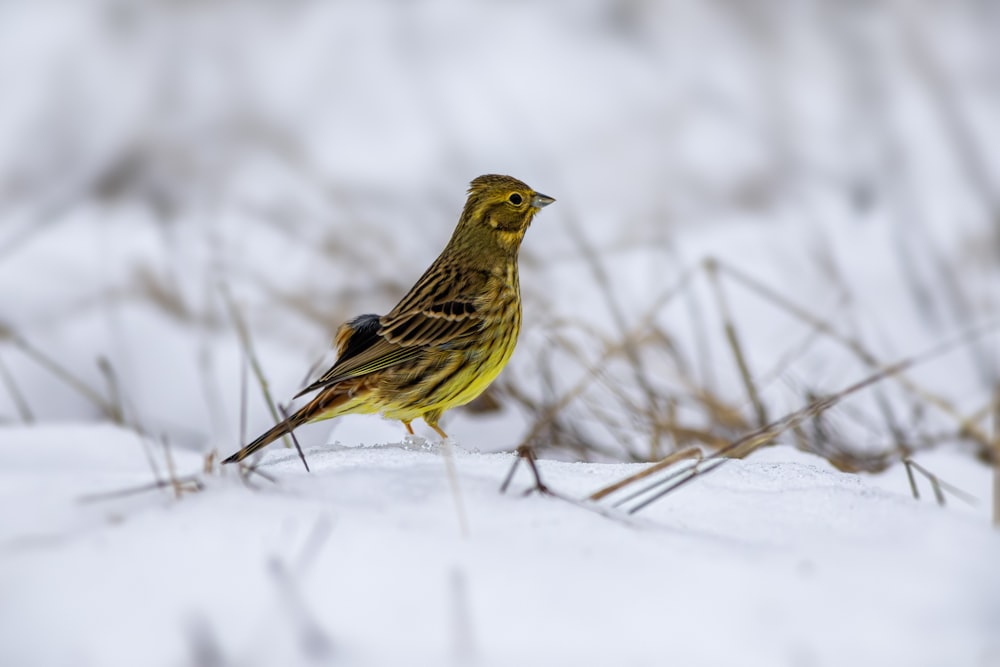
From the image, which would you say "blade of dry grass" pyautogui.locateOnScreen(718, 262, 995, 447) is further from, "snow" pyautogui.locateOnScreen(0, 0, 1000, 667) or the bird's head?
the bird's head

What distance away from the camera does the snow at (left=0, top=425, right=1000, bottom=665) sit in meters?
1.44

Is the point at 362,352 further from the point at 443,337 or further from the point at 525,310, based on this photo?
the point at 525,310

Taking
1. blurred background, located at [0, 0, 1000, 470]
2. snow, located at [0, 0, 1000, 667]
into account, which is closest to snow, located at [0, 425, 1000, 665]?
snow, located at [0, 0, 1000, 667]

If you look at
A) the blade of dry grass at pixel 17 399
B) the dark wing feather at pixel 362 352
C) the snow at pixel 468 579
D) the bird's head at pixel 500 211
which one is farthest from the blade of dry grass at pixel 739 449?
the blade of dry grass at pixel 17 399

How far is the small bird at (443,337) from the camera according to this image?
118 inches

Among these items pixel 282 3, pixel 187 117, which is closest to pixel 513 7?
pixel 282 3

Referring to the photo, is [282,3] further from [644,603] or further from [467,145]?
[644,603]

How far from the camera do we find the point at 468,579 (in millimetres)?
1565

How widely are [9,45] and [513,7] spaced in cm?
414

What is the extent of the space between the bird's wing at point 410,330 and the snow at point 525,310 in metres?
0.25

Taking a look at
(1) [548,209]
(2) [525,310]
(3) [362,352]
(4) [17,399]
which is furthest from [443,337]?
(1) [548,209]

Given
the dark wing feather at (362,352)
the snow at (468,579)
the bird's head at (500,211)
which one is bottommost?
the snow at (468,579)

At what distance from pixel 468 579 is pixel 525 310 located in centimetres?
306

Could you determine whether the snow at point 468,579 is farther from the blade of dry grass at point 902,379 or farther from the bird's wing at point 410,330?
the bird's wing at point 410,330
